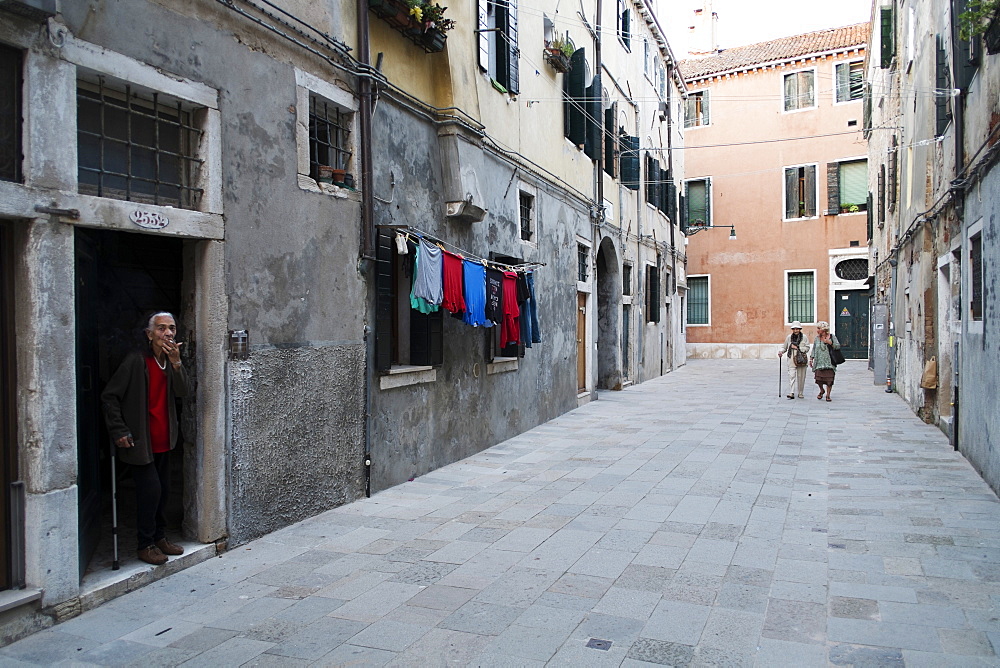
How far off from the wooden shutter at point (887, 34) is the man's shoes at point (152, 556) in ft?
54.9

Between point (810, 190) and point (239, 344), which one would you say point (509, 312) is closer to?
point (239, 344)

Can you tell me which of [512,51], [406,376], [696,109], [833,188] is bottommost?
[406,376]

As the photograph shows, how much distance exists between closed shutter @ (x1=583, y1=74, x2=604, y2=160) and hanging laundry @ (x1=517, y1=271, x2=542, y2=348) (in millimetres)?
4550

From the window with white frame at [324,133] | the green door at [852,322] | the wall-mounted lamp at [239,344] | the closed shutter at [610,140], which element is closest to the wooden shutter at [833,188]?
the green door at [852,322]

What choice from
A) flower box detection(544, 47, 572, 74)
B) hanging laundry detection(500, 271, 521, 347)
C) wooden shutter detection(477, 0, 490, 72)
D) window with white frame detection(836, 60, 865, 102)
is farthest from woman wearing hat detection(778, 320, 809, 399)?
window with white frame detection(836, 60, 865, 102)

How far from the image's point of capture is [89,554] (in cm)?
484

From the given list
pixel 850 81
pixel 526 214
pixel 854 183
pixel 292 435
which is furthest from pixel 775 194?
→ pixel 292 435

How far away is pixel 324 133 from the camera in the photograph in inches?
273

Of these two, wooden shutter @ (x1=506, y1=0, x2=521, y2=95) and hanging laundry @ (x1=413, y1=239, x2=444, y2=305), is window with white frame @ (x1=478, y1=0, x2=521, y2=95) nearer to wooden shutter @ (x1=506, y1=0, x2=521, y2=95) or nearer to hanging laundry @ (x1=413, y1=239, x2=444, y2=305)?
wooden shutter @ (x1=506, y1=0, x2=521, y2=95)

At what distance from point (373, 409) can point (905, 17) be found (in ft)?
42.1

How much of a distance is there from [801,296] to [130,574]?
2736 centimetres

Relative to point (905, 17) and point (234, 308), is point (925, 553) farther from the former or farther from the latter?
point (905, 17)

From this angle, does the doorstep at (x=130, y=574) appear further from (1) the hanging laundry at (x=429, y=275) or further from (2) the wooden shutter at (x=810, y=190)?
(2) the wooden shutter at (x=810, y=190)

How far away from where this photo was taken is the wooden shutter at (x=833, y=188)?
27.2 m
